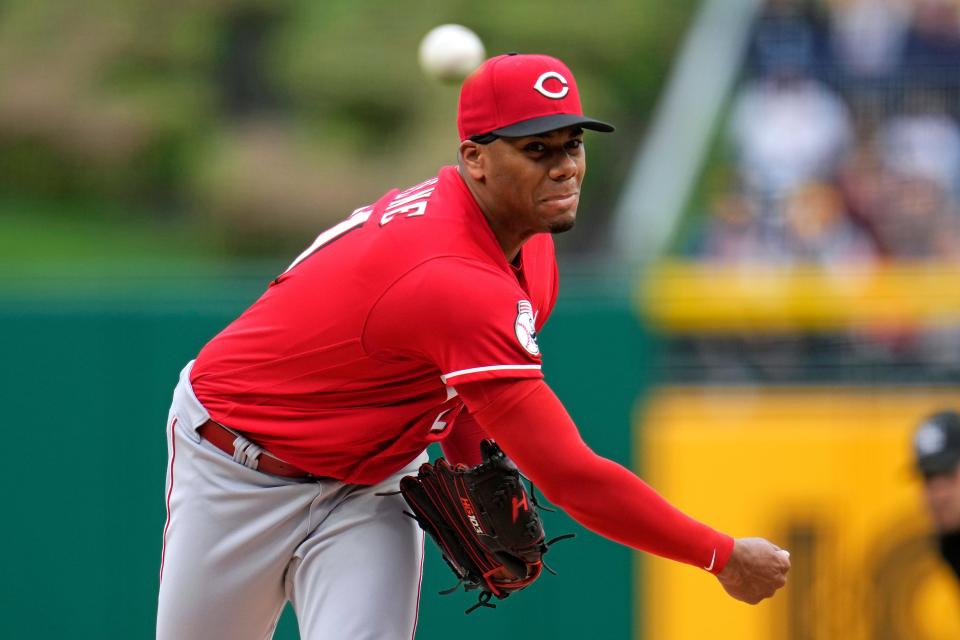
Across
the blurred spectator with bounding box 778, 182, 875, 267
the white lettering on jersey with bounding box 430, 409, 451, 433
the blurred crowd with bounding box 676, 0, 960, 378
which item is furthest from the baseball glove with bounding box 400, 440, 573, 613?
the blurred spectator with bounding box 778, 182, 875, 267

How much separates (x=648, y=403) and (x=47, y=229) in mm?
6313

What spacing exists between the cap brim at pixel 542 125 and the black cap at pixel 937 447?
2379mm

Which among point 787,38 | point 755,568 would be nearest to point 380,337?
point 755,568

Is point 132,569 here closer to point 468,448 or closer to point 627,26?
point 468,448

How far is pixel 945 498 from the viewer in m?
5.05

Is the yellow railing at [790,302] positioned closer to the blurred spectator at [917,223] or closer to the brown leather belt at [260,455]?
the blurred spectator at [917,223]

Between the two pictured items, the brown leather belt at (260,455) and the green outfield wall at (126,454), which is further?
Result: the green outfield wall at (126,454)

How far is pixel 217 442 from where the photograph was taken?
369 cm

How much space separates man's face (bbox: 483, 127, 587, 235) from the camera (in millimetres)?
3293

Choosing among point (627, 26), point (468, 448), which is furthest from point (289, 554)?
point (627, 26)

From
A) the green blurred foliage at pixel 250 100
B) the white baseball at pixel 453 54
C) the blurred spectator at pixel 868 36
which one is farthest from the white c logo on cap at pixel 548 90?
the green blurred foliage at pixel 250 100

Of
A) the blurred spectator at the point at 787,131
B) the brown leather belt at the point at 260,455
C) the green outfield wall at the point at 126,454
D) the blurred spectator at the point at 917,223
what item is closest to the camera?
the brown leather belt at the point at 260,455

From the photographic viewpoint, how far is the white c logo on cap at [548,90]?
3.26 m

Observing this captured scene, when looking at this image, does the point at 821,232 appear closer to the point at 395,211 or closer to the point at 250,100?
the point at 395,211
